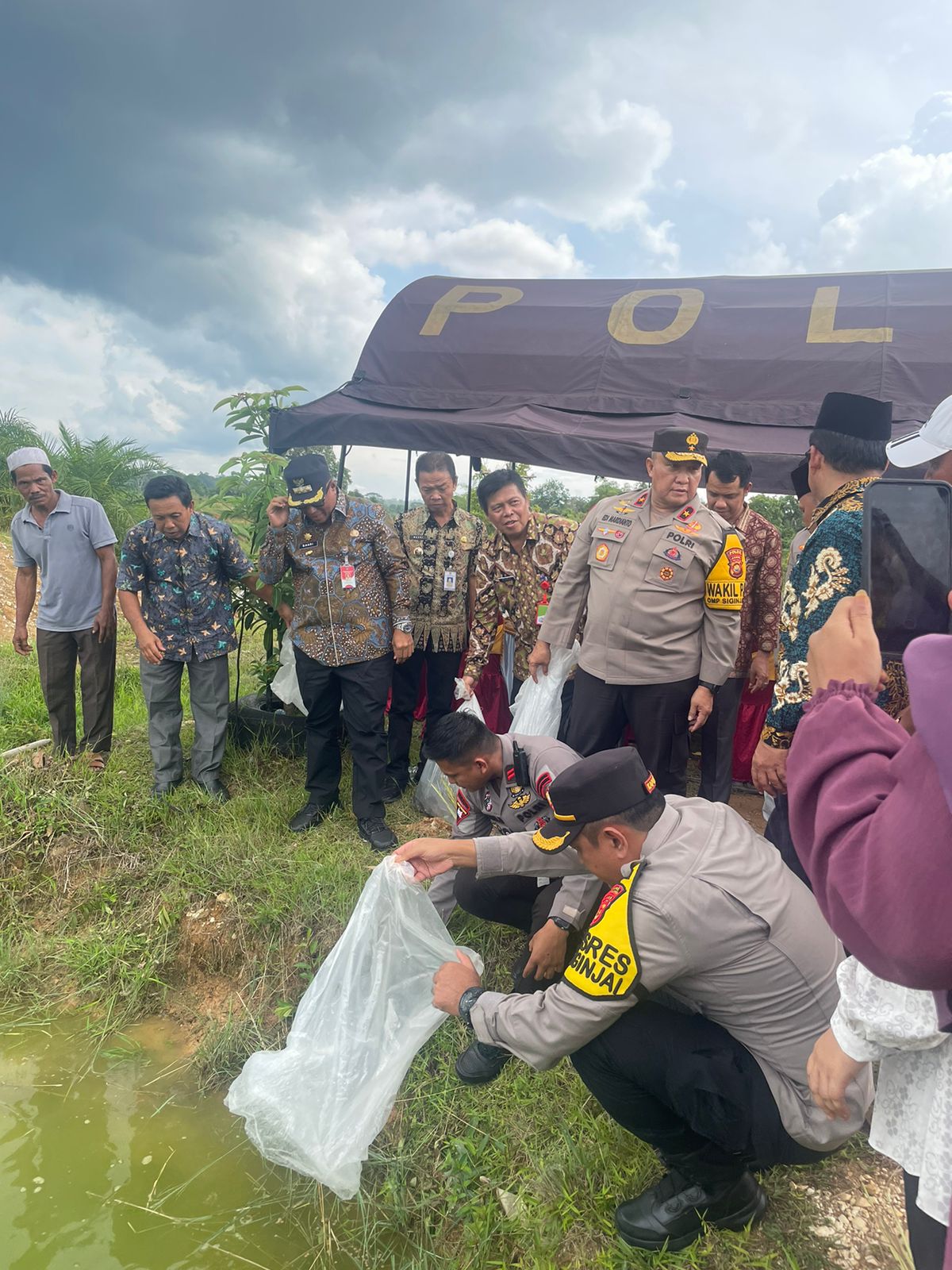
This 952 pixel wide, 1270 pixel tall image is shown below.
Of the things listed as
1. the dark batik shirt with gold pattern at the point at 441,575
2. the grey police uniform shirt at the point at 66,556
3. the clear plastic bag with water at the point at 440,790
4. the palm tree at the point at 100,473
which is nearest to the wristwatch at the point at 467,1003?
the clear plastic bag with water at the point at 440,790

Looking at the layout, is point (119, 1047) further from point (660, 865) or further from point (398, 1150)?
point (660, 865)

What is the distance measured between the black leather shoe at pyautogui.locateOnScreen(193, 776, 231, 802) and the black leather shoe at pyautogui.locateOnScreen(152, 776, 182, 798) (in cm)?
11

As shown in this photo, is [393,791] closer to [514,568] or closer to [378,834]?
[378,834]

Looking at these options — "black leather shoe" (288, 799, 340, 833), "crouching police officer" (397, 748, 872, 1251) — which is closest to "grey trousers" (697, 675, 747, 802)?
"crouching police officer" (397, 748, 872, 1251)

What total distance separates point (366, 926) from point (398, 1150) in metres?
0.59

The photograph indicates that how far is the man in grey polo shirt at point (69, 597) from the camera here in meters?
3.87

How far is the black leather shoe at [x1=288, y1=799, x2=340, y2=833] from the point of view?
11.1 feet

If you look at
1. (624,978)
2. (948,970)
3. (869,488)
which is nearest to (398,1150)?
(624,978)

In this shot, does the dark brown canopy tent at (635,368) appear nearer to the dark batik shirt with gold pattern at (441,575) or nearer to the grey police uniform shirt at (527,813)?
the dark batik shirt with gold pattern at (441,575)

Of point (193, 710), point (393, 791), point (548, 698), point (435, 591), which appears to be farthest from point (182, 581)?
point (548, 698)

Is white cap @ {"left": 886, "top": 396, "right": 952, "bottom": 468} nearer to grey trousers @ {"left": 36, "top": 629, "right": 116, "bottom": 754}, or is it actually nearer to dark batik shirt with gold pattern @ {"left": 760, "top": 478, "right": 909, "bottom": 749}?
dark batik shirt with gold pattern @ {"left": 760, "top": 478, "right": 909, "bottom": 749}

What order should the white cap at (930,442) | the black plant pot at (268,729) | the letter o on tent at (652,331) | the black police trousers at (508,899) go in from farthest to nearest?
the letter o on tent at (652,331)
the black plant pot at (268,729)
the black police trousers at (508,899)
the white cap at (930,442)

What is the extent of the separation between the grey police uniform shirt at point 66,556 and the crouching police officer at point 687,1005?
10.5 feet

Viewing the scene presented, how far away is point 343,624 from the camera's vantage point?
11.0 ft
